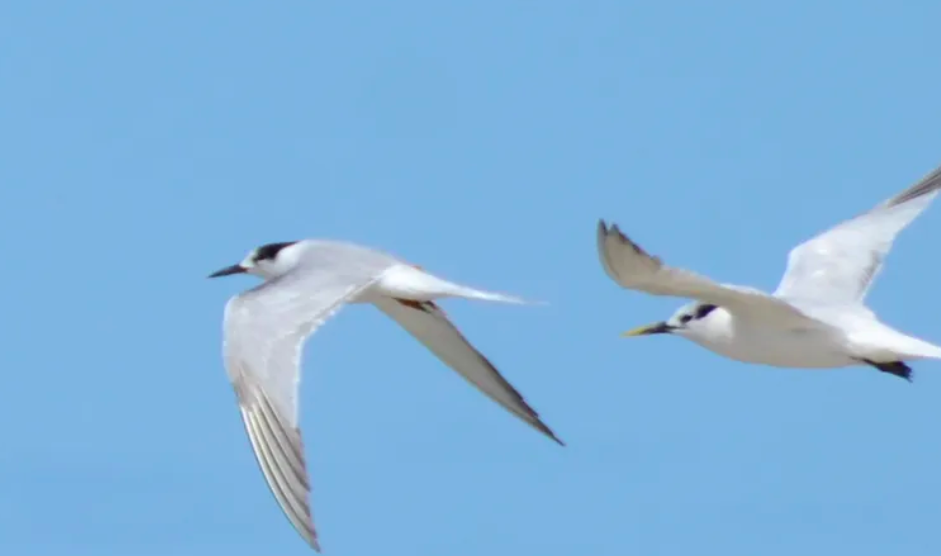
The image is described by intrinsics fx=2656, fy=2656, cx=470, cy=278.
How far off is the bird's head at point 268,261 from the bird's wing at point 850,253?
3.32 m

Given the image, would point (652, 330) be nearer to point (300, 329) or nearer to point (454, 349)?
point (454, 349)

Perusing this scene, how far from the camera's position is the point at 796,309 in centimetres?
1611

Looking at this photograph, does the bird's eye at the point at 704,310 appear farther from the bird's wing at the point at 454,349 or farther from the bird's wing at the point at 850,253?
the bird's wing at the point at 454,349

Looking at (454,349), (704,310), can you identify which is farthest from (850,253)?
(454,349)

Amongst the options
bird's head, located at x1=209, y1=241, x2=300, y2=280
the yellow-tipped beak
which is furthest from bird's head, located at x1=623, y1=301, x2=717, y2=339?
bird's head, located at x1=209, y1=241, x2=300, y2=280

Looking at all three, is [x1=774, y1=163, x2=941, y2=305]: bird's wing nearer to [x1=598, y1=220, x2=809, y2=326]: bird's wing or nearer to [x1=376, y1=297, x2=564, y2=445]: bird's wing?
[x1=598, y1=220, x2=809, y2=326]: bird's wing

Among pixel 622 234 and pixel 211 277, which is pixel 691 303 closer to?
pixel 622 234

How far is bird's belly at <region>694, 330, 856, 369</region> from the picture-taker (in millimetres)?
16359

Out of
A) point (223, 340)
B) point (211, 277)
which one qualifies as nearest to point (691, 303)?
point (223, 340)

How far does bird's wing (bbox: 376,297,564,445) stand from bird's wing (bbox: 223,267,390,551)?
113 centimetres

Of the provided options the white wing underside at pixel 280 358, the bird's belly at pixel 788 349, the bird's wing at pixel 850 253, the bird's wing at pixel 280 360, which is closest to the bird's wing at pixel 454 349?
the white wing underside at pixel 280 358

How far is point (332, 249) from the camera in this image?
1759 centimetres

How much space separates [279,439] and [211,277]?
16.3ft

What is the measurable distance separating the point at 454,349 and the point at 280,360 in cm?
252
